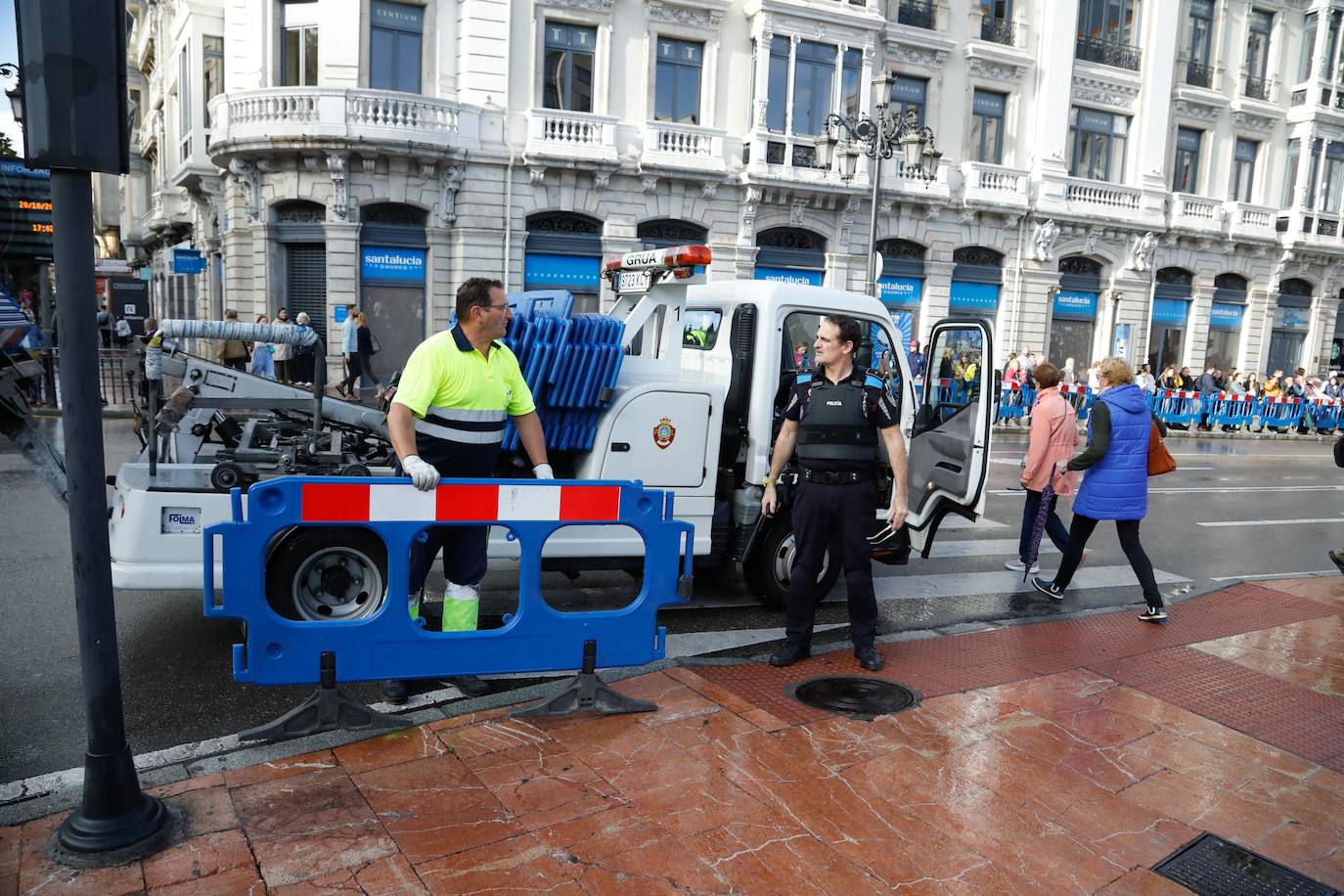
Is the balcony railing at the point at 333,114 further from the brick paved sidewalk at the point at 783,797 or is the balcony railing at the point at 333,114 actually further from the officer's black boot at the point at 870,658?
the brick paved sidewalk at the point at 783,797

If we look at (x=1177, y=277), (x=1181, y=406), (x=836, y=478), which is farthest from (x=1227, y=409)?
(x=836, y=478)

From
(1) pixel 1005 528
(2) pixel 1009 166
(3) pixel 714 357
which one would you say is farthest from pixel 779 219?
(3) pixel 714 357

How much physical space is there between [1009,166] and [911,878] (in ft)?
89.7

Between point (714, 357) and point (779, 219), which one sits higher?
point (779, 219)

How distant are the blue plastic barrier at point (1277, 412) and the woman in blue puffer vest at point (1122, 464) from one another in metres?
22.6

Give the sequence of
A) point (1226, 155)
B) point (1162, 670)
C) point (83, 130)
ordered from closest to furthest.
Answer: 1. point (83, 130)
2. point (1162, 670)
3. point (1226, 155)

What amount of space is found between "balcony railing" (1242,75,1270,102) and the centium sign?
115 ft

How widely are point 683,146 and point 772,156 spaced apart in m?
2.37

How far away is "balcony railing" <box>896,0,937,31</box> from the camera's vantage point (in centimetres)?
2588

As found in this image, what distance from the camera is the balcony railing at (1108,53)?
93.8 ft

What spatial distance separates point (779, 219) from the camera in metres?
24.6

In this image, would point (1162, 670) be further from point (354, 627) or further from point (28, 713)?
point (28, 713)

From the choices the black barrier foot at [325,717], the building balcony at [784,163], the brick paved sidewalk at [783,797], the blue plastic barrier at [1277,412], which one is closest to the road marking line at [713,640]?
the brick paved sidewalk at [783,797]

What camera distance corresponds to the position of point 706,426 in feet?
19.6
